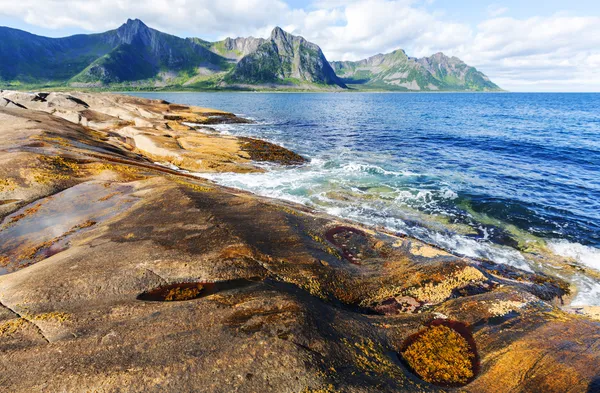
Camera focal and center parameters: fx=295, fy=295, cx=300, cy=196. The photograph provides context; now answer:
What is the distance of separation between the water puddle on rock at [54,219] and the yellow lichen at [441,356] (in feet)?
→ 43.0

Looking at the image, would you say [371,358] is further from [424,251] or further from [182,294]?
[424,251]

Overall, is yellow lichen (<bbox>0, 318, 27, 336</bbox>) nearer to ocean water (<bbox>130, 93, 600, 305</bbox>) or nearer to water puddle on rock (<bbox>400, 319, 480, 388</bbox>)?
water puddle on rock (<bbox>400, 319, 480, 388</bbox>)

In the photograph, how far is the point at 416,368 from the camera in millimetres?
7234

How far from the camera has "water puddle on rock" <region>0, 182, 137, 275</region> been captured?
37.6 feet

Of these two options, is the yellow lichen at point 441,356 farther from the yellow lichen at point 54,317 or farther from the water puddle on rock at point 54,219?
the water puddle on rock at point 54,219

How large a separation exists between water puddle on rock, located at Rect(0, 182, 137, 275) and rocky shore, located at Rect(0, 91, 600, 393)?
0.31ft

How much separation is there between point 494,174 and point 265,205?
1348 inches

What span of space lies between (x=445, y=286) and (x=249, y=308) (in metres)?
7.35

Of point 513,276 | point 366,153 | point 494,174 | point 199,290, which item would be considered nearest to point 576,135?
point 494,174

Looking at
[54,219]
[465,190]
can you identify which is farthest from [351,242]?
[465,190]

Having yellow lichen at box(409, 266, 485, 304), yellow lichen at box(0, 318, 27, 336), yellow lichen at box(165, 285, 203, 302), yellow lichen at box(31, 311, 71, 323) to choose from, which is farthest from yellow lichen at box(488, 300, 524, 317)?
yellow lichen at box(0, 318, 27, 336)

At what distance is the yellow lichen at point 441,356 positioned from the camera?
7039 mm

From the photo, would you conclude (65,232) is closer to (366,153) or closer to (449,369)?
(449,369)

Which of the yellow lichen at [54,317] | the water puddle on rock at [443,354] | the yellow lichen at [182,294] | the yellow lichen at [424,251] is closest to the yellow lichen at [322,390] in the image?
the water puddle on rock at [443,354]
